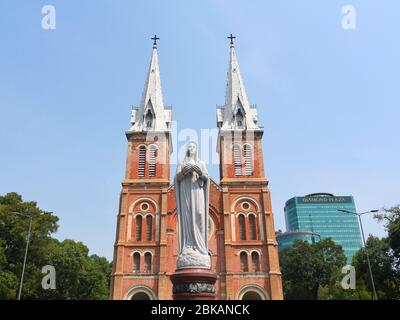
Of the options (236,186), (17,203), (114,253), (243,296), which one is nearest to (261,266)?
(243,296)

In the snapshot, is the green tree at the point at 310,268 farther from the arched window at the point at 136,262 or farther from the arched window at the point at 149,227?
the arched window at the point at 136,262

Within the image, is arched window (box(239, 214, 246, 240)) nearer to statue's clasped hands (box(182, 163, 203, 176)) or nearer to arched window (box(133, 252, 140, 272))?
arched window (box(133, 252, 140, 272))

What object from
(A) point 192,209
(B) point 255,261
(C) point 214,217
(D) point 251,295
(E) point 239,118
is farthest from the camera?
(E) point 239,118

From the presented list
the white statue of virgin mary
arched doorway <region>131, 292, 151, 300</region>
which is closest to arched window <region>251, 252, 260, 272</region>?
arched doorway <region>131, 292, 151, 300</region>

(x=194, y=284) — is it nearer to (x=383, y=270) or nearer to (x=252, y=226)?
(x=252, y=226)

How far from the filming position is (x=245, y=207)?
31719 mm

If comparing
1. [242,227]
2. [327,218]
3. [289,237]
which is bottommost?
[242,227]

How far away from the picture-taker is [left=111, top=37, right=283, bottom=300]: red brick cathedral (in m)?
28.3

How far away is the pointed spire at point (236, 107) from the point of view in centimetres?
3603

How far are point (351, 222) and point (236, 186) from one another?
100375 millimetres

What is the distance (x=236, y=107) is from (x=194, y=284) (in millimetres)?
29558

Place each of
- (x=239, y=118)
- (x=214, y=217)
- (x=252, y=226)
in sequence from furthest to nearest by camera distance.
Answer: (x=239, y=118)
(x=214, y=217)
(x=252, y=226)

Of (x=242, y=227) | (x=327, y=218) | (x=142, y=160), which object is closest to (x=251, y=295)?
(x=242, y=227)

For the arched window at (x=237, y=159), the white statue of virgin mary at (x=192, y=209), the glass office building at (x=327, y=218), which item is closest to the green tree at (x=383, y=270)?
the arched window at (x=237, y=159)
